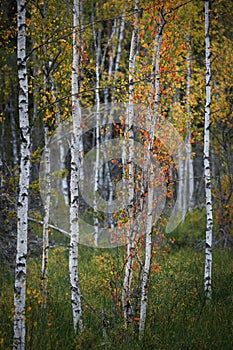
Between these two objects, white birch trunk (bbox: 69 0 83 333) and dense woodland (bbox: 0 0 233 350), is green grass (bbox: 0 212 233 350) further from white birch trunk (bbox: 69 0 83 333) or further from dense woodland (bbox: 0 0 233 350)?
white birch trunk (bbox: 69 0 83 333)

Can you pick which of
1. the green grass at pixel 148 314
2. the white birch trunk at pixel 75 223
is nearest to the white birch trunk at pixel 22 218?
the green grass at pixel 148 314

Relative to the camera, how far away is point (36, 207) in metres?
10.9

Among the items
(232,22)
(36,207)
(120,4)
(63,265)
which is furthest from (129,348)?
(120,4)

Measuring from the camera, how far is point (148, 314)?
19.2 ft

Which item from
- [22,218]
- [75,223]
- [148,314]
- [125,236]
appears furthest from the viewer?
[125,236]

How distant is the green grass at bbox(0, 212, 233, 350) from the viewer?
16.3ft

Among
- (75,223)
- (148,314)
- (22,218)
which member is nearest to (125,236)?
(75,223)

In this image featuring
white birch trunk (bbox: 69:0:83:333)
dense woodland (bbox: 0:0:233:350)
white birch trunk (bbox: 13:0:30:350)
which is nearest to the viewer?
white birch trunk (bbox: 13:0:30:350)

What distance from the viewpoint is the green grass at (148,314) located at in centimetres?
497

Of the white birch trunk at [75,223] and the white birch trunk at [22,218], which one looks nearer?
the white birch trunk at [22,218]

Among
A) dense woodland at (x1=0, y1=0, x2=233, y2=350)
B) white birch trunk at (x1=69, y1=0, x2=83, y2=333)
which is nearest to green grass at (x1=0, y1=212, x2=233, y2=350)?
dense woodland at (x1=0, y1=0, x2=233, y2=350)

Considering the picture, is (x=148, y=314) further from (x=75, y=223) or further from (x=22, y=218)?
(x=22, y=218)

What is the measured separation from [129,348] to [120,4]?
10.9 metres

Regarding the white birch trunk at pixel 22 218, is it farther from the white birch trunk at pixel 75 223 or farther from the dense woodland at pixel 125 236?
the white birch trunk at pixel 75 223
